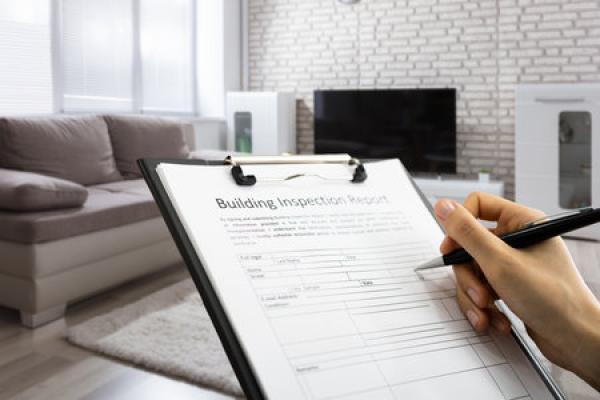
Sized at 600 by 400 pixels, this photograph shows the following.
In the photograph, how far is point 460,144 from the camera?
479 centimetres

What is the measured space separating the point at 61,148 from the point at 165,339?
156 cm

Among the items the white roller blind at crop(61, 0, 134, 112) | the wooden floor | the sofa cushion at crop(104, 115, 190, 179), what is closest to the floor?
the wooden floor

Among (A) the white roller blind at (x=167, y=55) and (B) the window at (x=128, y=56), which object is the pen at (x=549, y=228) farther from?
(A) the white roller blind at (x=167, y=55)

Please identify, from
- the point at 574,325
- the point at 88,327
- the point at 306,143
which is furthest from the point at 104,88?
the point at 574,325

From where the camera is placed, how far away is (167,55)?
511cm

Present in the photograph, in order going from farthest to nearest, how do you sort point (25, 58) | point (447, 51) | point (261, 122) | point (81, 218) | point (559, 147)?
point (261, 122)
point (447, 51)
point (559, 147)
point (25, 58)
point (81, 218)

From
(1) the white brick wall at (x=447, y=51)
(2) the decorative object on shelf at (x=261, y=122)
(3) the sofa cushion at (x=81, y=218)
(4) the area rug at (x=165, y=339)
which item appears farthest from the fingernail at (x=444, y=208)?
(2) the decorative object on shelf at (x=261, y=122)

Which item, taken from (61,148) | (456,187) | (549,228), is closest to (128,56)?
(61,148)

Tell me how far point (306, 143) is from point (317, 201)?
16.1 feet

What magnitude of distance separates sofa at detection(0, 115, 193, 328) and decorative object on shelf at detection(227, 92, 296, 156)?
1707 millimetres

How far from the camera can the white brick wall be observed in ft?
14.2

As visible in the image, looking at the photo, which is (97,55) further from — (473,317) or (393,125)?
(473,317)

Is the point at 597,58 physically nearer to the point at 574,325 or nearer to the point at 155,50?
the point at 155,50

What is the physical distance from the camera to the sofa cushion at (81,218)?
2.25m
